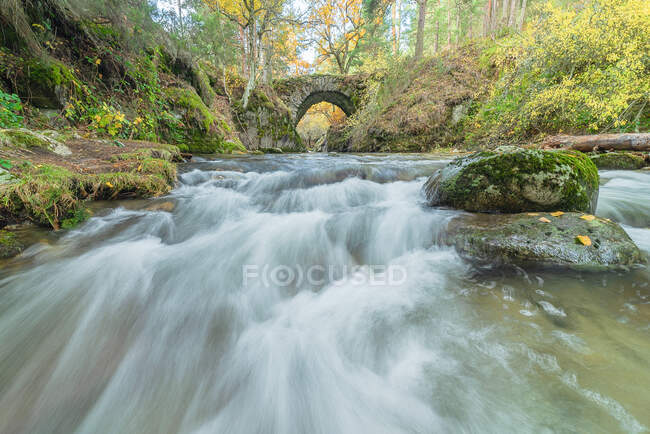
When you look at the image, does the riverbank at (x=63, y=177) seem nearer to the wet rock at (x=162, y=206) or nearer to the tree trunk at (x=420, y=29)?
the wet rock at (x=162, y=206)

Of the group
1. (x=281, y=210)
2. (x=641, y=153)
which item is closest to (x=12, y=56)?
(x=281, y=210)

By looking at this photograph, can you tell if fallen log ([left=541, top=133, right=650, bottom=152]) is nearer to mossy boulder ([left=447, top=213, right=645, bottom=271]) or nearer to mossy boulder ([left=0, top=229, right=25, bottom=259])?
mossy boulder ([left=447, top=213, right=645, bottom=271])

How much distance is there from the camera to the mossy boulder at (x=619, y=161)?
16.3 ft

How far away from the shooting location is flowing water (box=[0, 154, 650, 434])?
3.58ft

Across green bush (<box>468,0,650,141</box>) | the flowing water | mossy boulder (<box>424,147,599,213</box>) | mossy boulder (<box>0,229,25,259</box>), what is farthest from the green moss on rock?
green bush (<box>468,0,650,141</box>)

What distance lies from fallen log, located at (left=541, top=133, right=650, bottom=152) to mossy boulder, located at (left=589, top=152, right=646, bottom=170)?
36 cm

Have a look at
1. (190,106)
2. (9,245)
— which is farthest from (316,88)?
(9,245)

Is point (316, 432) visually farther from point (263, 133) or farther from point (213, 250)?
point (263, 133)

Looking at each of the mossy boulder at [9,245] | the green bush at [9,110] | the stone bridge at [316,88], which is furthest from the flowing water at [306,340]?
the stone bridge at [316,88]

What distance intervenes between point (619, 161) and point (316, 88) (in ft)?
55.8

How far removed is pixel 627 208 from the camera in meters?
3.13

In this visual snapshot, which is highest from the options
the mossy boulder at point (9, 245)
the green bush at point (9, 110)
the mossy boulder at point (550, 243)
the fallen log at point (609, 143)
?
the green bush at point (9, 110)

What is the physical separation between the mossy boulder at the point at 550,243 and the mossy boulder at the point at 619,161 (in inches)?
178

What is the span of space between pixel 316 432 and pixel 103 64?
7898mm
